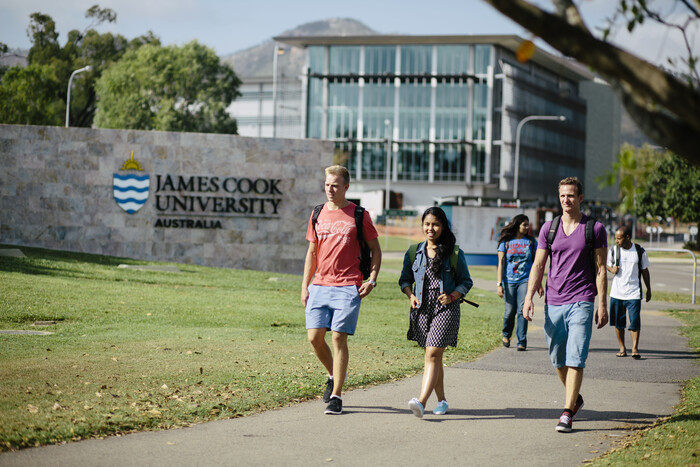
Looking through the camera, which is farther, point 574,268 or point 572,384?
point 574,268

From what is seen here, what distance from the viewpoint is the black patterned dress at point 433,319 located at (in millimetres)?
6906

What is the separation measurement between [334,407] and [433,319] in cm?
103

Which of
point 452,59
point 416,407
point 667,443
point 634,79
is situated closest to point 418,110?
point 452,59

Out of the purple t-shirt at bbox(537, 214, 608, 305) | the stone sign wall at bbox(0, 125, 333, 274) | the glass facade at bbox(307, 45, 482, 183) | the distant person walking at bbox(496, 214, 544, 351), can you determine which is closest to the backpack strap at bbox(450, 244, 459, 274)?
the purple t-shirt at bbox(537, 214, 608, 305)

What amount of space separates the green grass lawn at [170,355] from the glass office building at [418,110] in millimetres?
65720

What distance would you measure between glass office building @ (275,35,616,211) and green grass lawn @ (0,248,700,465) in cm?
6572

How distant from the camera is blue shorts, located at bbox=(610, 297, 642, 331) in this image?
11547mm

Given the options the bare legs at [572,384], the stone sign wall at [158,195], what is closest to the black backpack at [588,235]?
the bare legs at [572,384]

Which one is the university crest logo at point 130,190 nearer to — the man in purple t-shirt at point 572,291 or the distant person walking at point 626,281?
the distant person walking at point 626,281

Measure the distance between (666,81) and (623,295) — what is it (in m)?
8.44

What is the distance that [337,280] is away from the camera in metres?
7.07

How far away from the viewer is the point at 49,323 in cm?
1258

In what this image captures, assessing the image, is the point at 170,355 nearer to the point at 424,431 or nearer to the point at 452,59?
the point at 424,431

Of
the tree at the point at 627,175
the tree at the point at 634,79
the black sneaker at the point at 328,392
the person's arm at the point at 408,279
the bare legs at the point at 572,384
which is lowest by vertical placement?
the black sneaker at the point at 328,392
